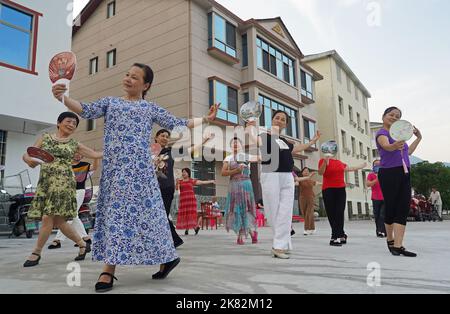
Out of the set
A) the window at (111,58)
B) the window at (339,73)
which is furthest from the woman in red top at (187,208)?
the window at (339,73)

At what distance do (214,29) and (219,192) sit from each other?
829 centimetres

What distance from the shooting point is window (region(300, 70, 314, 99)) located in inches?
1086

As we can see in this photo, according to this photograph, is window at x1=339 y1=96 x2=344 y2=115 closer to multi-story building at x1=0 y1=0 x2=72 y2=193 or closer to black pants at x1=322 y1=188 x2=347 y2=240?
multi-story building at x1=0 y1=0 x2=72 y2=193

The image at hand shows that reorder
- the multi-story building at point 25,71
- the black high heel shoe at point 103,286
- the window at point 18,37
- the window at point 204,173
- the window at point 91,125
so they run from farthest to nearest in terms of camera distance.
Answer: the window at point 91,125 → the window at point 204,173 → the window at point 18,37 → the multi-story building at point 25,71 → the black high heel shoe at point 103,286

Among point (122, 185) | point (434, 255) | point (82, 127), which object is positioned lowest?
point (434, 255)

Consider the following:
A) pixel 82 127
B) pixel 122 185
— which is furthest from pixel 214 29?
pixel 122 185

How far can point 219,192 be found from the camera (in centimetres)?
1917

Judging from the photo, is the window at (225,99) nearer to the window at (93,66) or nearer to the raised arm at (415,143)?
the window at (93,66)

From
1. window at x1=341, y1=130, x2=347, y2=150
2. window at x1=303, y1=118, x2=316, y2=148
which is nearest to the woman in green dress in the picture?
window at x1=303, y1=118, x2=316, y2=148

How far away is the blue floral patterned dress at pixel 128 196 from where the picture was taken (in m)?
2.95

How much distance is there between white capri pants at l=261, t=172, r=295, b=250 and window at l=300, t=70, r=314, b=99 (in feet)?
75.8

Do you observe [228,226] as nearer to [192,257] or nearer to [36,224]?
[192,257]

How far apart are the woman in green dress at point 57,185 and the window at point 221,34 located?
49.9 ft

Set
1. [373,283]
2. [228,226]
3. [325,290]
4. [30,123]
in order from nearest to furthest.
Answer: [325,290] < [373,283] < [228,226] < [30,123]
